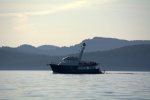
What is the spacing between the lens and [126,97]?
80312mm

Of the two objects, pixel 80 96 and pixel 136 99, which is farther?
pixel 80 96

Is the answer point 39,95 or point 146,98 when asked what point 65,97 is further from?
point 146,98

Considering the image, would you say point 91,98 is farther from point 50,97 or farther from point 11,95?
point 11,95

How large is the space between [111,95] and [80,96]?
6204 mm

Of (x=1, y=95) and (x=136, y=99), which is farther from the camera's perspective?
(x=1, y=95)

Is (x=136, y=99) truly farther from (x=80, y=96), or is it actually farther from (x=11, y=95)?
(x=11, y=95)

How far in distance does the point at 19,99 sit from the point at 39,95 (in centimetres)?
680

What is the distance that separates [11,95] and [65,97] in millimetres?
11061

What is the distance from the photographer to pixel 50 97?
8006cm

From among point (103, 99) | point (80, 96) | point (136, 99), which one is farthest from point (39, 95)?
point (136, 99)

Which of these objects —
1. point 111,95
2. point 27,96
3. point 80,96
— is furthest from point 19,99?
point 111,95

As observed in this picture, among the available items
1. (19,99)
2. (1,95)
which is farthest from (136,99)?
(1,95)

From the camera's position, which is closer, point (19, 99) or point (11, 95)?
point (19, 99)

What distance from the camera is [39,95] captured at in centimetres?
8338
